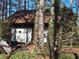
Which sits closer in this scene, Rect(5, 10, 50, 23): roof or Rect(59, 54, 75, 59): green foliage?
Rect(59, 54, 75, 59): green foliage

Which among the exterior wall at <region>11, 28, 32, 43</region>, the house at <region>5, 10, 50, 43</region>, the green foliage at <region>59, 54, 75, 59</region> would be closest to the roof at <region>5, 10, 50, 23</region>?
the house at <region>5, 10, 50, 43</region>

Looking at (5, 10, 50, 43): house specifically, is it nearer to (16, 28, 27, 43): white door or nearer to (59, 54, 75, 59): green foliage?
(16, 28, 27, 43): white door

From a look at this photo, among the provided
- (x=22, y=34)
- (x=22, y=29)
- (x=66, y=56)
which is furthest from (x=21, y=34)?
(x=66, y=56)

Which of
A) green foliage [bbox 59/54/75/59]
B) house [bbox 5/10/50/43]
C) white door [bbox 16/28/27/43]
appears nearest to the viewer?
green foliage [bbox 59/54/75/59]

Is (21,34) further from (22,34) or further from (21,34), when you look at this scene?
(22,34)

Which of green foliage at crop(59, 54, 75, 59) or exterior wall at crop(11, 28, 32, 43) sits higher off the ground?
green foliage at crop(59, 54, 75, 59)

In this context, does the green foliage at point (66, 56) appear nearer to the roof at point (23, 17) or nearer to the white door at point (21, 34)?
the roof at point (23, 17)

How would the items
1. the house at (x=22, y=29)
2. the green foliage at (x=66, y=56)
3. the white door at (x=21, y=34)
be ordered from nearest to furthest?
1. the green foliage at (x=66, y=56)
2. the house at (x=22, y=29)
3. the white door at (x=21, y=34)

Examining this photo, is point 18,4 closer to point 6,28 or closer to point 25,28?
point 25,28

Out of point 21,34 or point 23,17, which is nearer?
point 21,34

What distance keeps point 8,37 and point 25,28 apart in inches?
251

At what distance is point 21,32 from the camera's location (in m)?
41.5

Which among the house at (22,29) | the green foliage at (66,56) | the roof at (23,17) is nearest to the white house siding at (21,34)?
the house at (22,29)

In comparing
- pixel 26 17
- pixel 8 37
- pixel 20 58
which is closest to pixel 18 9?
pixel 26 17
